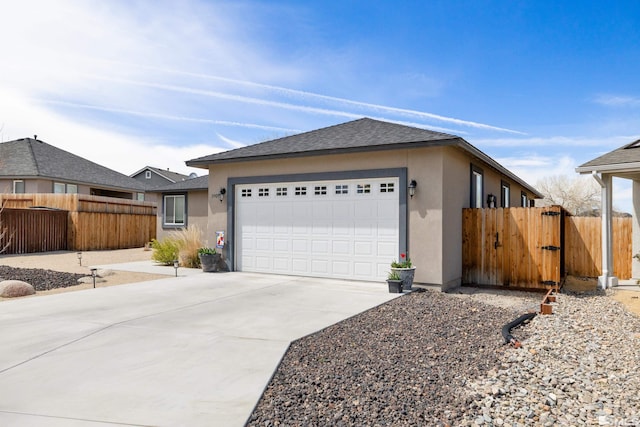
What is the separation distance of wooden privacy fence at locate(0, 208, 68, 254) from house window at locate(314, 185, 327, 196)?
1272 centimetres

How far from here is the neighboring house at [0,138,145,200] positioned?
22312 mm

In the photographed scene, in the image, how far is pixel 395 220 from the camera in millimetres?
9266

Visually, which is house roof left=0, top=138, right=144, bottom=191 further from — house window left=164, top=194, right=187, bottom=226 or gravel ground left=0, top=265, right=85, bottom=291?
gravel ground left=0, top=265, right=85, bottom=291

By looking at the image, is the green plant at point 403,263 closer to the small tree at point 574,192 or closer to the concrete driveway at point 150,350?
the concrete driveway at point 150,350

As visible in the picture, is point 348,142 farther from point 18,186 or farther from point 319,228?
point 18,186

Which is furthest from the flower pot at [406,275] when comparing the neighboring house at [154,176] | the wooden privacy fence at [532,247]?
the neighboring house at [154,176]

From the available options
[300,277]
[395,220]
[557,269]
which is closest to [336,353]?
[395,220]

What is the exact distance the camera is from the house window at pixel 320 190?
33.4 ft

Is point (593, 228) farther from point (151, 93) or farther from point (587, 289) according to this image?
point (151, 93)

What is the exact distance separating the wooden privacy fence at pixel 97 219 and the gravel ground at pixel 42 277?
8.10 m

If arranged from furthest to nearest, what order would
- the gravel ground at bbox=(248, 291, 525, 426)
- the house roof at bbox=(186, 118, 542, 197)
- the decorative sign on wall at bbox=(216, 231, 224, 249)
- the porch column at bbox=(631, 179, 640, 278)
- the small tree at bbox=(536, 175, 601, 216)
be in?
the small tree at bbox=(536, 175, 601, 216)
the decorative sign on wall at bbox=(216, 231, 224, 249)
the porch column at bbox=(631, 179, 640, 278)
the house roof at bbox=(186, 118, 542, 197)
the gravel ground at bbox=(248, 291, 525, 426)

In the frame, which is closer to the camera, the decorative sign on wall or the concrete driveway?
the concrete driveway

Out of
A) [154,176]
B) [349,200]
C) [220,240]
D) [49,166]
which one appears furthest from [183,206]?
[154,176]

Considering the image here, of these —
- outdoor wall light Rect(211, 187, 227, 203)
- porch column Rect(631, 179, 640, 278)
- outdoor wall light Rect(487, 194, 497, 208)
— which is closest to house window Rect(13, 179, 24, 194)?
outdoor wall light Rect(211, 187, 227, 203)
